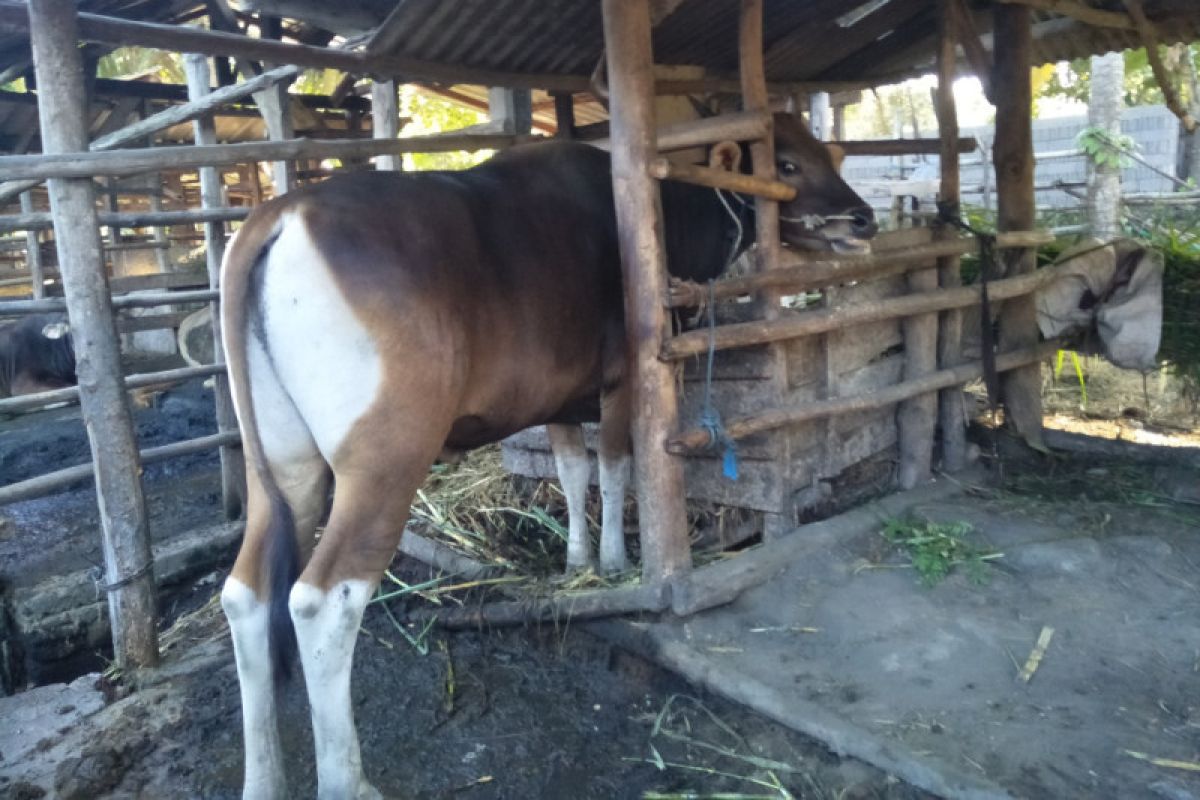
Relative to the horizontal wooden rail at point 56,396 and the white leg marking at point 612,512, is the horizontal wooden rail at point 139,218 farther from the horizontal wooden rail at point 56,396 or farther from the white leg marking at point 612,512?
the white leg marking at point 612,512

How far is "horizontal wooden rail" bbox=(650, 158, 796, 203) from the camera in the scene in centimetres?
387

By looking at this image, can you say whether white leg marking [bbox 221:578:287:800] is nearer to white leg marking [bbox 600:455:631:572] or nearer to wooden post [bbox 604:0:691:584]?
wooden post [bbox 604:0:691:584]

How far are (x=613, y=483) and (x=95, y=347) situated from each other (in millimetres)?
2509

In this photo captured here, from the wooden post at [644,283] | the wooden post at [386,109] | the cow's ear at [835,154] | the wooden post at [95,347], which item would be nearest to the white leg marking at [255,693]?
the wooden post at [95,347]

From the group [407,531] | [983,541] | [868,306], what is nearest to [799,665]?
[983,541]

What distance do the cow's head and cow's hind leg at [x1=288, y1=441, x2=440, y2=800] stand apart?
2524 mm

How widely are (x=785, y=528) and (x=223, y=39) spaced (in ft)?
11.9

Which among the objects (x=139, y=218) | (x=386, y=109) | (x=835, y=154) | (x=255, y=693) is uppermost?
(x=386, y=109)

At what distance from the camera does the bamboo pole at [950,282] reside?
546 cm

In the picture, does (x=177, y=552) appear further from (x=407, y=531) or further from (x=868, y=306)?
(x=868, y=306)

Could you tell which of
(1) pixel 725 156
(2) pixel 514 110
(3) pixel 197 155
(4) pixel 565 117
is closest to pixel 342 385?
(3) pixel 197 155

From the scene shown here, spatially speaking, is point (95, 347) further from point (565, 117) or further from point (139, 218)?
point (565, 117)

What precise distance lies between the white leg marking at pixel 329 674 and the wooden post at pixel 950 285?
13.0ft

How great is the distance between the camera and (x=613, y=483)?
15.6 feet
